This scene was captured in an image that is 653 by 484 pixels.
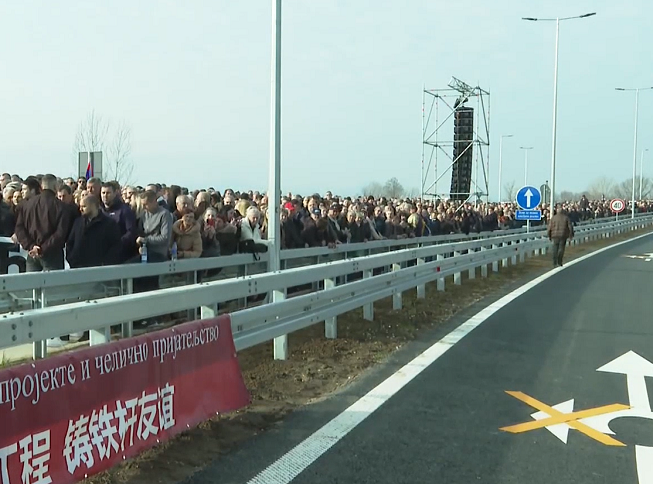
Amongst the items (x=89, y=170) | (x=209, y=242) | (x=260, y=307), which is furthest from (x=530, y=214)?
(x=260, y=307)

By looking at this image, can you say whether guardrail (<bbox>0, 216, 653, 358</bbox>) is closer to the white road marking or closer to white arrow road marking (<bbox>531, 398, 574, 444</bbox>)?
the white road marking

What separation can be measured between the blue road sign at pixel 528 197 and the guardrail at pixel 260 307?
13.4m

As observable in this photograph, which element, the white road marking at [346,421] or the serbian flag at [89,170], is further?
the serbian flag at [89,170]

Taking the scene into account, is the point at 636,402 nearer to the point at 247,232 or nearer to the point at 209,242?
the point at 209,242

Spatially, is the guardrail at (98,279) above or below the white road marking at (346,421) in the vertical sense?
above

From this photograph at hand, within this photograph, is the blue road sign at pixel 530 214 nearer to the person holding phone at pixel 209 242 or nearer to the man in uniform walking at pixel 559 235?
the man in uniform walking at pixel 559 235

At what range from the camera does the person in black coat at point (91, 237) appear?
30.7 feet

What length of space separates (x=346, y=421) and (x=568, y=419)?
68.7 inches

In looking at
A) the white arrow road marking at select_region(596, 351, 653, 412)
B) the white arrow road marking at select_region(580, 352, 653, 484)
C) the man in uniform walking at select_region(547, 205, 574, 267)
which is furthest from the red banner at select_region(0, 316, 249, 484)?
the man in uniform walking at select_region(547, 205, 574, 267)

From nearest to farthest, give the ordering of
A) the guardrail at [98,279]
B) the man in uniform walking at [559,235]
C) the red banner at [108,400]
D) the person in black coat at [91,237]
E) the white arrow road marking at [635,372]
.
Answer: the red banner at [108,400]
the white arrow road marking at [635,372]
the guardrail at [98,279]
the person in black coat at [91,237]
the man in uniform walking at [559,235]

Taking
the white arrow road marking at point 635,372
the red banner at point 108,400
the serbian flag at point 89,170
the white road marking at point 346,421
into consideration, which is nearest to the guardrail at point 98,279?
the red banner at point 108,400

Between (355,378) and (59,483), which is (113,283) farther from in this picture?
(59,483)

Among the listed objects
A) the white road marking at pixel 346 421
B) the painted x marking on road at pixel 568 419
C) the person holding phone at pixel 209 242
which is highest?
the person holding phone at pixel 209 242

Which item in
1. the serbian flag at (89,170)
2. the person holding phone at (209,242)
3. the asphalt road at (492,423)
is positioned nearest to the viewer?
the asphalt road at (492,423)
